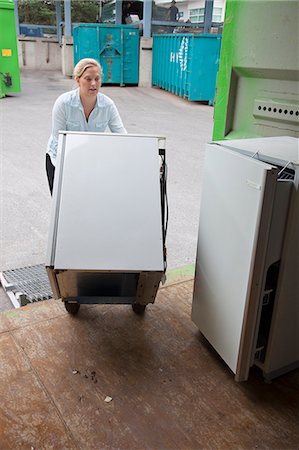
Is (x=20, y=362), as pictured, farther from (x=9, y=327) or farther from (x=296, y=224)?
(x=296, y=224)

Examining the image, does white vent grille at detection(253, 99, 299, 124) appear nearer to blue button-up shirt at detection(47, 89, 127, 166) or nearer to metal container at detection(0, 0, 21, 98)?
blue button-up shirt at detection(47, 89, 127, 166)

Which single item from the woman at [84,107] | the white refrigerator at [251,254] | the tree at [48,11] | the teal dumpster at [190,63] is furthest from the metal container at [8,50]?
the tree at [48,11]

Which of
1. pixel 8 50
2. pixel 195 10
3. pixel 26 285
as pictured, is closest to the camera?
pixel 26 285

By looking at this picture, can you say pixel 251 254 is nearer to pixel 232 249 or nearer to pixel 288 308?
pixel 232 249

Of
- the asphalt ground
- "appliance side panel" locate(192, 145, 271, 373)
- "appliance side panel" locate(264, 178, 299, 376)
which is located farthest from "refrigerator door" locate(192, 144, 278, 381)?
the asphalt ground

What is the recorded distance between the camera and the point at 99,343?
6.69ft

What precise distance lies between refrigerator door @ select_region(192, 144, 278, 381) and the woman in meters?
1.08

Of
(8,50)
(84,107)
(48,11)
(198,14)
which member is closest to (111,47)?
(8,50)

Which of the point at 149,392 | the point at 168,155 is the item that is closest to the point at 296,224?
the point at 149,392

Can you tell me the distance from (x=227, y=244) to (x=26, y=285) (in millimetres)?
1734

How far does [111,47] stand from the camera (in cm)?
1256

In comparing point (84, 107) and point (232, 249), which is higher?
point (84, 107)

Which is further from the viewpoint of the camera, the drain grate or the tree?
the tree

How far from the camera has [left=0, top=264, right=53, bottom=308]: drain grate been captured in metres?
2.74
